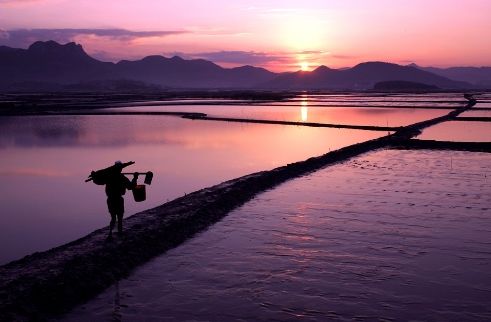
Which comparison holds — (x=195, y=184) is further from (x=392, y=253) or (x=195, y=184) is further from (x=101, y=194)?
(x=392, y=253)

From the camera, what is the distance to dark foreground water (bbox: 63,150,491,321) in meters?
7.58

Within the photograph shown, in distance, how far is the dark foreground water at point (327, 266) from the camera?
7.58 m

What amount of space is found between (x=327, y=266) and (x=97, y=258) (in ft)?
14.3

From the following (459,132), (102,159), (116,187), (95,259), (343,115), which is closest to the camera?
(95,259)

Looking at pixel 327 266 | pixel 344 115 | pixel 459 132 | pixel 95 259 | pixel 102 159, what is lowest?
pixel 327 266

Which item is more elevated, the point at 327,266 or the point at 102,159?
the point at 102,159

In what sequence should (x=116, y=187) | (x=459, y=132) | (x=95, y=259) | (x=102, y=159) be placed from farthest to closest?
(x=459, y=132), (x=102, y=159), (x=116, y=187), (x=95, y=259)

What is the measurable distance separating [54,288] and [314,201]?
28.8 feet

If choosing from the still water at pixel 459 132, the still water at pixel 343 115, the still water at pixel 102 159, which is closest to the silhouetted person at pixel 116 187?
the still water at pixel 102 159

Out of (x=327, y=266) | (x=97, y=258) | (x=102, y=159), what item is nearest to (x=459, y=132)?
(x=102, y=159)

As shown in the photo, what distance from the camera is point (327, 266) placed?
30.7 feet

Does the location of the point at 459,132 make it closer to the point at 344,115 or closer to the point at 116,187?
the point at 344,115

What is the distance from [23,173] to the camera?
19.5 meters

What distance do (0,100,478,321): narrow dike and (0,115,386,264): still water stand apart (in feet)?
4.09
